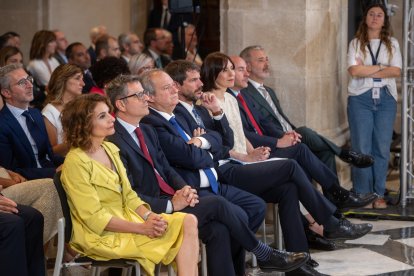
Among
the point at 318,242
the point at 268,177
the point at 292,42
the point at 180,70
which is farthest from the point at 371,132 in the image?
the point at 180,70

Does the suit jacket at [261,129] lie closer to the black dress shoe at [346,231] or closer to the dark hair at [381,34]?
the black dress shoe at [346,231]

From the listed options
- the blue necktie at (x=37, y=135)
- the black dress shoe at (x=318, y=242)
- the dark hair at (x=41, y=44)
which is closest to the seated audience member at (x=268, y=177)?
the black dress shoe at (x=318, y=242)

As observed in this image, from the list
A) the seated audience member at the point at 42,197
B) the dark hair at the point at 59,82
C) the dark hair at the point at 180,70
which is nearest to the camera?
the seated audience member at the point at 42,197

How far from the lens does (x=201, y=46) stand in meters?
13.4

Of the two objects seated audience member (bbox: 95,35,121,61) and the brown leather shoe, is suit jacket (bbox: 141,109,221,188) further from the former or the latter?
seated audience member (bbox: 95,35,121,61)

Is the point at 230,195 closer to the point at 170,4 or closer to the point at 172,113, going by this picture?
the point at 172,113

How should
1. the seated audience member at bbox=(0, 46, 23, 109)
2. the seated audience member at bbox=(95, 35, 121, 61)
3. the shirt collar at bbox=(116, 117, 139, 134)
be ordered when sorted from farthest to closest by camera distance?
the seated audience member at bbox=(95, 35, 121, 61)
the seated audience member at bbox=(0, 46, 23, 109)
the shirt collar at bbox=(116, 117, 139, 134)

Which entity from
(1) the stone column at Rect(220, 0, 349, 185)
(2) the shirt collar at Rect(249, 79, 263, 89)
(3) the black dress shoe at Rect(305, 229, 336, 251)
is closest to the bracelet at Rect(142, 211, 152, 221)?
(3) the black dress shoe at Rect(305, 229, 336, 251)

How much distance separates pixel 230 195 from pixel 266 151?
734mm

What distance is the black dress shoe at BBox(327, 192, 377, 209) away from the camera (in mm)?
7457

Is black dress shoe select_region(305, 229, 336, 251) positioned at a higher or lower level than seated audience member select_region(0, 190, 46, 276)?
lower

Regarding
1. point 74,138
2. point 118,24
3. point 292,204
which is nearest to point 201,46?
point 118,24

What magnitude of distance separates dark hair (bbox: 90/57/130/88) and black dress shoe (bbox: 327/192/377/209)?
167cm

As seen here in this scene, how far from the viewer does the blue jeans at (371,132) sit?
28.1 ft
